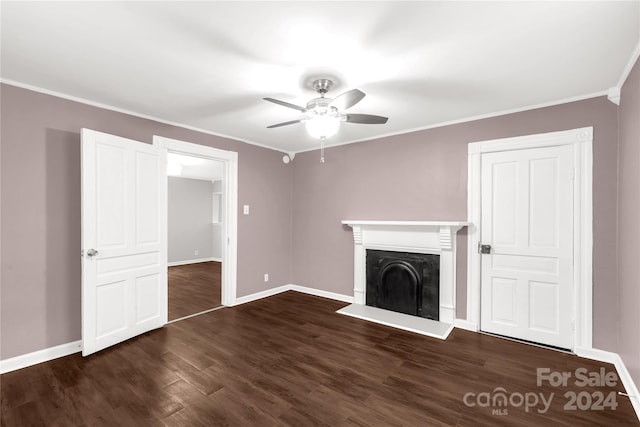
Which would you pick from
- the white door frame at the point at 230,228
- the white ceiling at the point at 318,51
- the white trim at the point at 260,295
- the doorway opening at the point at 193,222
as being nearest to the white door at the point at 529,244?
the white ceiling at the point at 318,51

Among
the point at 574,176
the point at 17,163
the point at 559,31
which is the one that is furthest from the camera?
the point at 574,176

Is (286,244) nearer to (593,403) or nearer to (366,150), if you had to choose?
(366,150)

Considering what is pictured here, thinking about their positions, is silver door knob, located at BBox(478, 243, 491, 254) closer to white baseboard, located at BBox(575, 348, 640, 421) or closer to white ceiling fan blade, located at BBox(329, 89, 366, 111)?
white baseboard, located at BBox(575, 348, 640, 421)

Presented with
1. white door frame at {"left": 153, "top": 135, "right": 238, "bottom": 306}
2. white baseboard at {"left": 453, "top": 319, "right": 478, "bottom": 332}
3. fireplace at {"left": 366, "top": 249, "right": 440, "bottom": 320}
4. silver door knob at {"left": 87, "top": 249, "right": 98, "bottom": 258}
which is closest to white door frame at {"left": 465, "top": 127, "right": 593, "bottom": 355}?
white baseboard at {"left": 453, "top": 319, "right": 478, "bottom": 332}

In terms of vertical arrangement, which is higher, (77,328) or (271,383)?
(77,328)

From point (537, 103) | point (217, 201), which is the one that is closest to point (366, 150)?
point (537, 103)

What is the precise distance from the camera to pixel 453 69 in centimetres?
227

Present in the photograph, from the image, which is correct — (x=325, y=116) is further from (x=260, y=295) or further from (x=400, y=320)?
(x=260, y=295)

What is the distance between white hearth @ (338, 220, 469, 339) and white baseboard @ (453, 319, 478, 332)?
0.21 ft

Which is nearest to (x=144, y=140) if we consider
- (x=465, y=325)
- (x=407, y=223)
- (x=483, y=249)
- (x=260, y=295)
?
(x=260, y=295)

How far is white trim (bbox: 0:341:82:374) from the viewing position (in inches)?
97.4

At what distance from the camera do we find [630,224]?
2217 mm

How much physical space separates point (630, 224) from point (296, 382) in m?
2.88

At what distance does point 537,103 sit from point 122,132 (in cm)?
444
